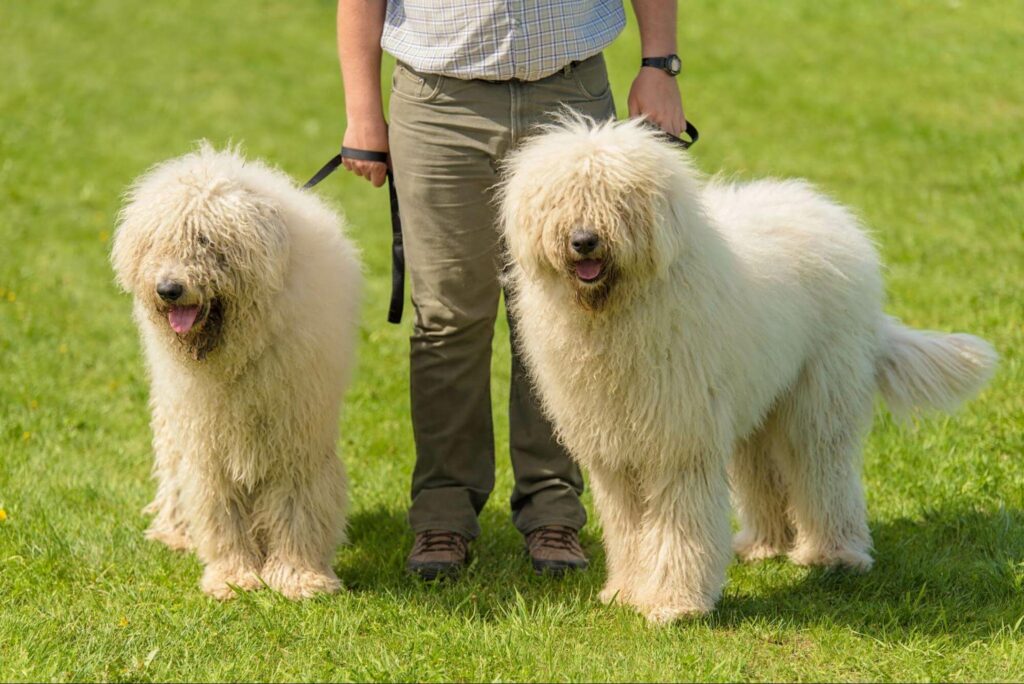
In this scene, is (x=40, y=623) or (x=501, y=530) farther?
(x=501, y=530)

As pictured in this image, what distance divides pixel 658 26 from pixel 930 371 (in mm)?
1852

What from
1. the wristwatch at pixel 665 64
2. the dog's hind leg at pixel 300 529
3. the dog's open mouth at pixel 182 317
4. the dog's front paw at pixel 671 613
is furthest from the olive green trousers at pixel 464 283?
the dog's open mouth at pixel 182 317

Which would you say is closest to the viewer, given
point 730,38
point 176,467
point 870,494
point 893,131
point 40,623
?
point 40,623

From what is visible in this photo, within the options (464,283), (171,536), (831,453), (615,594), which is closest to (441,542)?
(615,594)

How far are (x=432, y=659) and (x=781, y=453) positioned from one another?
1866 mm

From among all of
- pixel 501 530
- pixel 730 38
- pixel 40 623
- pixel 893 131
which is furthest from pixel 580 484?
pixel 730 38

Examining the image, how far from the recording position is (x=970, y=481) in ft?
18.8

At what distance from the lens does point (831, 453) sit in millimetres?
5137

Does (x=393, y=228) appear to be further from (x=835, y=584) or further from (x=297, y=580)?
(x=835, y=584)

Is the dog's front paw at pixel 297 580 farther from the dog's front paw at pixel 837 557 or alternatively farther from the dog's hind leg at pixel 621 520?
the dog's front paw at pixel 837 557

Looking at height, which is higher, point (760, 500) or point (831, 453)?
point (831, 453)

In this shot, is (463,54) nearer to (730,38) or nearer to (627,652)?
(627,652)

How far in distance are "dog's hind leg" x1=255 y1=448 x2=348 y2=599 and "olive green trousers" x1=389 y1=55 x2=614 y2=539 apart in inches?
17.1

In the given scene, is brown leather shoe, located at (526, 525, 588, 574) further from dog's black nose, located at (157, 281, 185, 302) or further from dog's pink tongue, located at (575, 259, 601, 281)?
dog's black nose, located at (157, 281, 185, 302)
